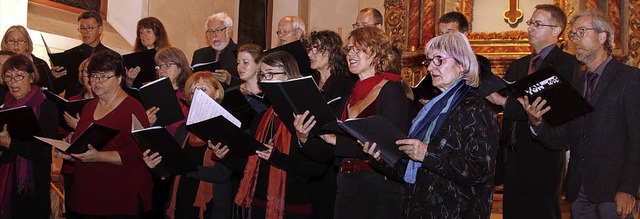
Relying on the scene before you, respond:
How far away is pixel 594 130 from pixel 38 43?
563 cm

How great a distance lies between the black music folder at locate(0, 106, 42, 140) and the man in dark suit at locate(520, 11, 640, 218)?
2.88m

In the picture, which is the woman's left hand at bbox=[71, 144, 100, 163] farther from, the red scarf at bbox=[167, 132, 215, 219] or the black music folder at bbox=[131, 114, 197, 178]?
the red scarf at bbox=[167, 132, 215, 219]

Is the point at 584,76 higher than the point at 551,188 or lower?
higher

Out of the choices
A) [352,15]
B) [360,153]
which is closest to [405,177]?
[360,153]

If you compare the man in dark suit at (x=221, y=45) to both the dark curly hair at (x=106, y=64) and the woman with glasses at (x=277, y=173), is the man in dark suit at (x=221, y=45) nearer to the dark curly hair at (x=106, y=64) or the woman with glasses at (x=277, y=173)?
the dark curly hair at (x=106, y=64)

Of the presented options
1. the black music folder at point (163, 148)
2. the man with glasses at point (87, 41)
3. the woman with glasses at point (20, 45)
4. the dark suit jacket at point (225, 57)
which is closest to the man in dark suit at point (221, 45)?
the dark suit jacket at point (225, 57)

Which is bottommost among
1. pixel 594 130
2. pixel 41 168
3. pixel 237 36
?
pixel 41 168

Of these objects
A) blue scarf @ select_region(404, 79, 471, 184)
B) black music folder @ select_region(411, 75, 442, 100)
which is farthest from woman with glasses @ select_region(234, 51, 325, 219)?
blue scarf @ select_region(404, 79, 471, 184)

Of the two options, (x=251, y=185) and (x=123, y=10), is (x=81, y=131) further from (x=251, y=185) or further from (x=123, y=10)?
(x=123, y=10)

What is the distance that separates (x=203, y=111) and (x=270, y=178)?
0.51 metres

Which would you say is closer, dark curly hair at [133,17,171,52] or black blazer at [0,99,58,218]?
black blazer at [0,99,58,218]

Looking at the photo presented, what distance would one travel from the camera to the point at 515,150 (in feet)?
17.1

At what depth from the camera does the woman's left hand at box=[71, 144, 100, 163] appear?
488 centimetres

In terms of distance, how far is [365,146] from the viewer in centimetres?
368
